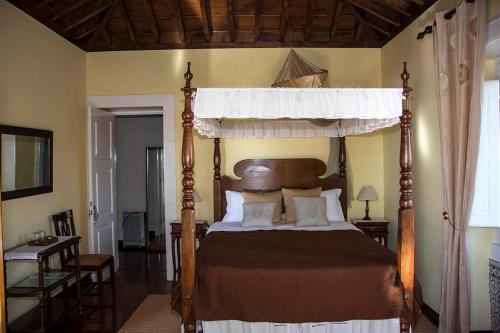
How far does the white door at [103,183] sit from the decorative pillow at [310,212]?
8.32ft

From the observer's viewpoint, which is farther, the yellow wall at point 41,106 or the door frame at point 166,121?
the door frame at point 166,121

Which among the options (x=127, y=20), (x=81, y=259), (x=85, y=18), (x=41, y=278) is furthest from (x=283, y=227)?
(x=85, y=18)

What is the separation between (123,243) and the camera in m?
7.12

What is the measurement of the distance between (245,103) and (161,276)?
3.27 m

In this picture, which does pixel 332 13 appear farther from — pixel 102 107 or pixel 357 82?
pixel 102 107

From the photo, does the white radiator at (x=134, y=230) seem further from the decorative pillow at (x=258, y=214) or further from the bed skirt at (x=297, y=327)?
the bed skirt at (x=297, y=327)

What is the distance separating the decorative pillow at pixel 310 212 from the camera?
4199mm

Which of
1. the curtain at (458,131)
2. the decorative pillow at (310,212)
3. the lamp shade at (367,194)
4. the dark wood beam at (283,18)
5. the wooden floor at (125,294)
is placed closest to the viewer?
the curtain at (458,131)

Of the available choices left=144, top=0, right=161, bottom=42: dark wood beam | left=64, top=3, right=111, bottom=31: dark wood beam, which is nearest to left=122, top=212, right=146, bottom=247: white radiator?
left=144, top=0, right=161, bottom=42: dark wood beam

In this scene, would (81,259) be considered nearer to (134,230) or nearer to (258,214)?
(258,214)

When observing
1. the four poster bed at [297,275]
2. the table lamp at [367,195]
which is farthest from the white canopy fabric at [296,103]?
the table lamp at [367,195]

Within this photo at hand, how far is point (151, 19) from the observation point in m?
4.65

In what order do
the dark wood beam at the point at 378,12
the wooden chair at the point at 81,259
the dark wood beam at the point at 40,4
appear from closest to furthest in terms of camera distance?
the dark wood beam at the point at 40,4 → the wooden chair at the point at 81,259 → the dark wood beam at the point at 378,12

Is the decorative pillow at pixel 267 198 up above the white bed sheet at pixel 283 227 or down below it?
above
